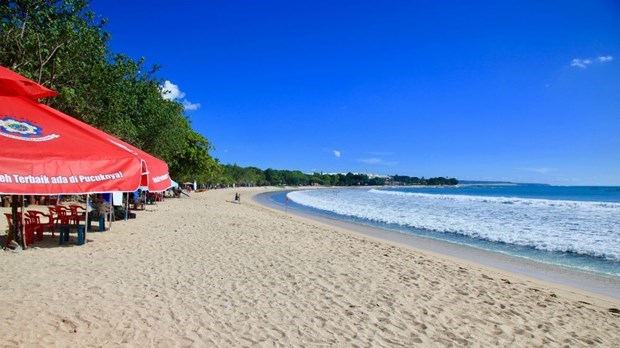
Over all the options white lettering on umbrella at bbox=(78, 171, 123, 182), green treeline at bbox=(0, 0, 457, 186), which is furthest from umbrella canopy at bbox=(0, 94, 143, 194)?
green treeline at bbox=(0, 0, 457, 186)

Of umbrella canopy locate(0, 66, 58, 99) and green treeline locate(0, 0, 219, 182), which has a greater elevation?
green treeline locate(0, 0, 219, 182)

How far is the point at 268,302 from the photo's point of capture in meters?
5.59

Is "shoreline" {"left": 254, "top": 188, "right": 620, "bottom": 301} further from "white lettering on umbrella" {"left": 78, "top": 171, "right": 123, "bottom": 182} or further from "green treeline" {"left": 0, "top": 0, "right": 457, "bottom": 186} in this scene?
"green treeline" {"left": 0, "top": 0, "right": 457, "bottom": 186}

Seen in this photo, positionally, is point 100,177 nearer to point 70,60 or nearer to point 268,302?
point 268,302

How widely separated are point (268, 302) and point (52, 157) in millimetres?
3320

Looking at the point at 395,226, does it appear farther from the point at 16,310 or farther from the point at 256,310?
the point at 16,310

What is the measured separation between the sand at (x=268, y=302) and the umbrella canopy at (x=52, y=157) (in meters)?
1.55

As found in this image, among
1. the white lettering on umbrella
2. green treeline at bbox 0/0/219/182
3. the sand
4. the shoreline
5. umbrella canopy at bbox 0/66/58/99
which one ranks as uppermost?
green treeline at bbox 0/0/219/182

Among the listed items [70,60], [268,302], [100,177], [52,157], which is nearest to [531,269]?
[268,302]

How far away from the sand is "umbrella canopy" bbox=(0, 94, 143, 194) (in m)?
1.55

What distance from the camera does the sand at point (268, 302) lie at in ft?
14.3

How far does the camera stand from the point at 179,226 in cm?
1395

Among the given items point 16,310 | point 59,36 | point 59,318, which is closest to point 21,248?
point 16,310

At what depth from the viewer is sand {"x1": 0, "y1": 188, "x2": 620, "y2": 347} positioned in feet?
14.3
